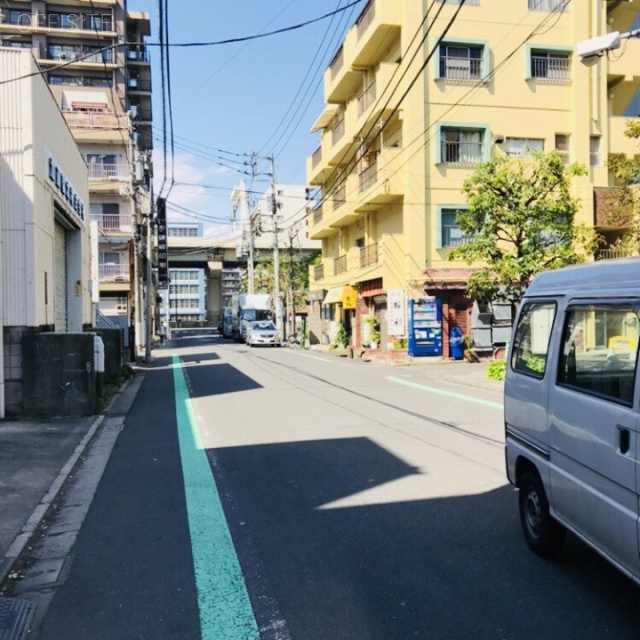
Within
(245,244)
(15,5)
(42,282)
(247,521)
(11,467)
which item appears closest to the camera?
(247,521)

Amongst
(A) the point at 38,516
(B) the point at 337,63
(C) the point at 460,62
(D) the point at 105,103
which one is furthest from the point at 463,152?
(D) the point at 105,103

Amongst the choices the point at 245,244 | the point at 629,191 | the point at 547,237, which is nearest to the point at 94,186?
the point at 245,244

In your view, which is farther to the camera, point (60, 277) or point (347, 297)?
point (347, 297)

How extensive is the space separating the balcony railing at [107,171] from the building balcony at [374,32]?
67.9ft

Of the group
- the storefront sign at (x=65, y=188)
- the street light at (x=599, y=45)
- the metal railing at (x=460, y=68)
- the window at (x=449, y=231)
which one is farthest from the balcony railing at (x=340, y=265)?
the street light at (x=599, y=45)

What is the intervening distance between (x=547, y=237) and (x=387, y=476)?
1339cm

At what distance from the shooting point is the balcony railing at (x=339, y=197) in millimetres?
33797

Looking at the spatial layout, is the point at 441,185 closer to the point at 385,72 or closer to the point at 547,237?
the point at 385,72

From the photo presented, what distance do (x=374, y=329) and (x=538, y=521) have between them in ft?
83.1

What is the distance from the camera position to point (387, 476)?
6984 mm

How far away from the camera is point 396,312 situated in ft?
86.7

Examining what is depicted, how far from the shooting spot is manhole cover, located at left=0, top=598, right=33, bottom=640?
11.8ft

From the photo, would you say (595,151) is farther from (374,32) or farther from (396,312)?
(396,312)

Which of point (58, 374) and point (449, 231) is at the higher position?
point (449, 231)
